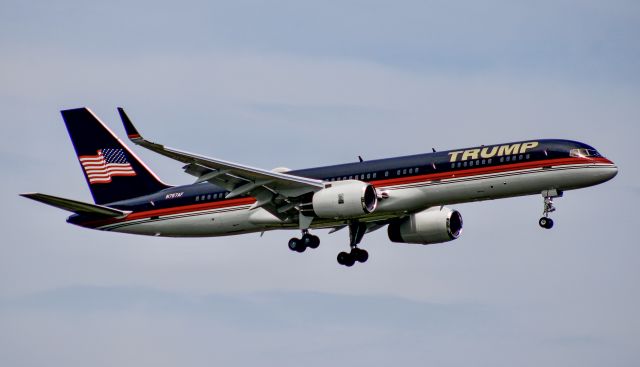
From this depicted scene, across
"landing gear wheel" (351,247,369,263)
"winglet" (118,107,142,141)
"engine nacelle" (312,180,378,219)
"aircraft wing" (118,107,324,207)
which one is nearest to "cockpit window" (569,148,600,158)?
"engine nacelle" (312,180,378,219)

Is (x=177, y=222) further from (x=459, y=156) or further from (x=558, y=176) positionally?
(x=558, y=176)

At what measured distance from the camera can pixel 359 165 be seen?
6931 cm

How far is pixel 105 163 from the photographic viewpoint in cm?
7812

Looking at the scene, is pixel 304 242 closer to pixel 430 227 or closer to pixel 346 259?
pixel 346 259

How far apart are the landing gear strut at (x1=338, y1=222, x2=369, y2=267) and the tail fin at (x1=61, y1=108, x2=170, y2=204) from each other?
11233 millimetres

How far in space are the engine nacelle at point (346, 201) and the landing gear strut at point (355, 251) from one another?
251 inches

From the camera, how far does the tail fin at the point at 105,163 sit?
251ft

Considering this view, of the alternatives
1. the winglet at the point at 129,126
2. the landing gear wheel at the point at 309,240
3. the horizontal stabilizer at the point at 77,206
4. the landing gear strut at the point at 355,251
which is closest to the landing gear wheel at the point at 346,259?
the landing gear strut at the point at 355,251

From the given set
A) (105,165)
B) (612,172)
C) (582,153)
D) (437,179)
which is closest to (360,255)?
(437,179)

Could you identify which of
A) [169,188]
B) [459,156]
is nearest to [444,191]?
[459,156]

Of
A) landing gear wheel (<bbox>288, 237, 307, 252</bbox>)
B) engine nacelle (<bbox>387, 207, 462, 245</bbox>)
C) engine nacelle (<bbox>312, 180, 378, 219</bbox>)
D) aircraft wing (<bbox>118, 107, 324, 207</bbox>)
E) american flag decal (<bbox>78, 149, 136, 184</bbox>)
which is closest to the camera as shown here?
aircraft wing (<bbox>118, 107, 324, 207</bbox>)

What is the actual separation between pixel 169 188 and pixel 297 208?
9702 millimetres

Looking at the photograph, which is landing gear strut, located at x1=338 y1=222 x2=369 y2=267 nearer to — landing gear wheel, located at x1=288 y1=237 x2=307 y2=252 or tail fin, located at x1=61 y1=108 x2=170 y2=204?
landing gear wheel, located at x1=288 y1=237 x2=307 y2=252

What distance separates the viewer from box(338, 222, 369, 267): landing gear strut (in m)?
73.4
